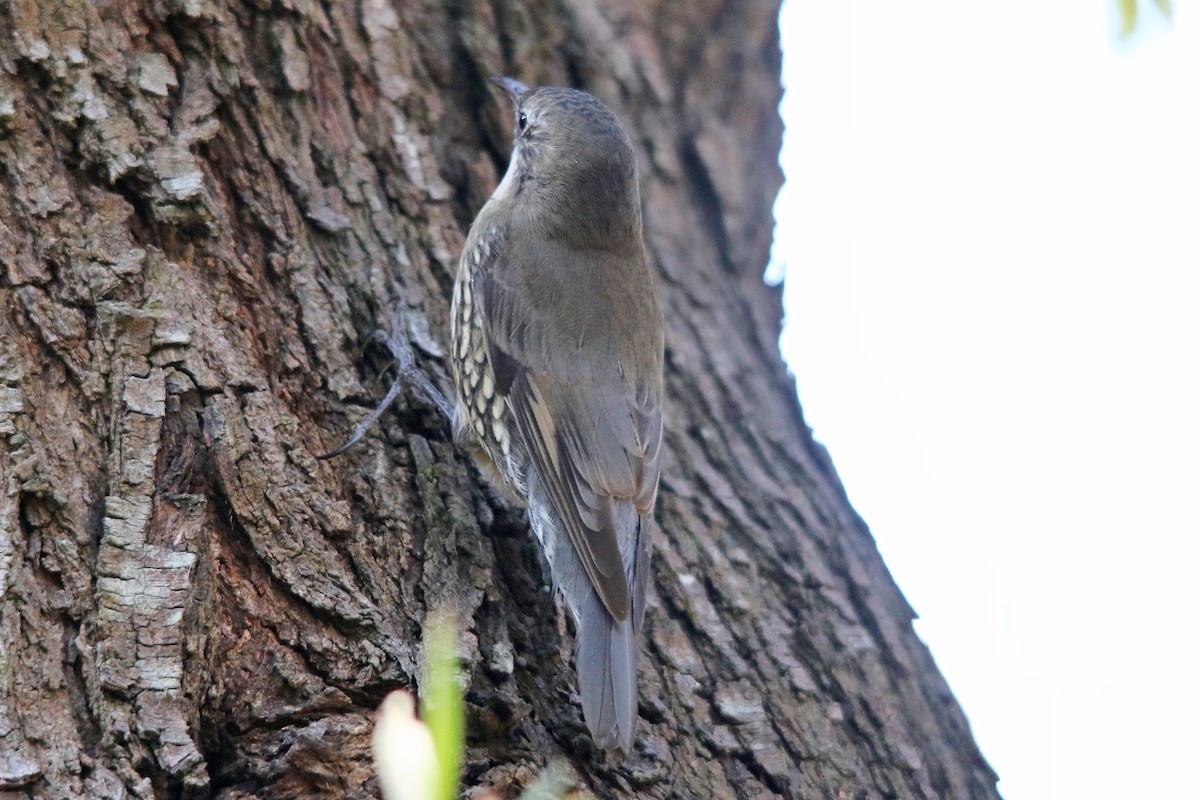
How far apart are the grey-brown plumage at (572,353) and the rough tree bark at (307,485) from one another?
0.10 metres

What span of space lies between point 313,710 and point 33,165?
4.05 ft

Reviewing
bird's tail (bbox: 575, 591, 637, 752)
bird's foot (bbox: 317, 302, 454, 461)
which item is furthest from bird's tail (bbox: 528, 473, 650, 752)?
bird's foot (bbox: 317, 302, 454, 461)

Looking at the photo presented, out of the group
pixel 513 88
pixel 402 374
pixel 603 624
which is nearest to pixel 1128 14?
pixel 603 624

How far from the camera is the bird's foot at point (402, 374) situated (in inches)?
107

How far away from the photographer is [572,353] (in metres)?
3.24

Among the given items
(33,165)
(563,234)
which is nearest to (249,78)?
(33,165)

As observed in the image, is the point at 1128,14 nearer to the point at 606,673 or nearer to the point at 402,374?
the point at 606,673

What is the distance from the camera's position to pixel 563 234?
353 cm

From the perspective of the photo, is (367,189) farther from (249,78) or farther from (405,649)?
(405,649)

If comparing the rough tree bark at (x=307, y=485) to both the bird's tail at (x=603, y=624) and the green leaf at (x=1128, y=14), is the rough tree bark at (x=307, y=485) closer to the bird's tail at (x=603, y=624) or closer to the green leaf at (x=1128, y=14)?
the bird's tail at (x=603, y=624)

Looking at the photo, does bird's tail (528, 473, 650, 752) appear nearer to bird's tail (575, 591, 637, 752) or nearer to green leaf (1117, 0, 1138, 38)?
bird's tail (575, 591, 637, 752)

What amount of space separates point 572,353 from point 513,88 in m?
0.88

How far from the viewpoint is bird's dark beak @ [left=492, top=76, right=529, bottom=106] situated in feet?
11.7

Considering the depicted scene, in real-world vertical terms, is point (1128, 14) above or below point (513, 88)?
below
